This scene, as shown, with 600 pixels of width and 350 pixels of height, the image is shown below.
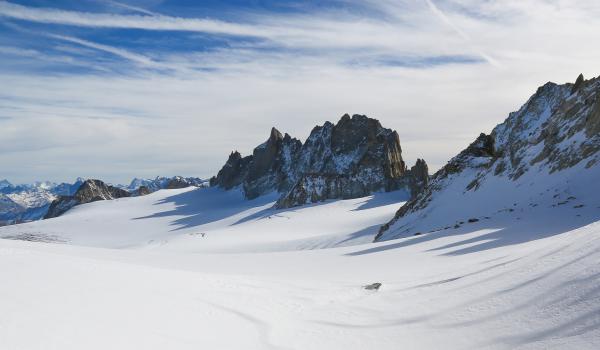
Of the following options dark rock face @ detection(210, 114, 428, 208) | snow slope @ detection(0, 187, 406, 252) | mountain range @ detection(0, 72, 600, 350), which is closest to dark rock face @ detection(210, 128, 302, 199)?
dark rock face @ detection(210, 114, 428, 208)

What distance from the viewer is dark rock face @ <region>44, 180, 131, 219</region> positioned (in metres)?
160

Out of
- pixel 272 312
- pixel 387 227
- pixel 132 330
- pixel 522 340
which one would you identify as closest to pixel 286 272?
pixel 272 312

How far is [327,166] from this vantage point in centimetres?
12669

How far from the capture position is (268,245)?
5525 centimetres

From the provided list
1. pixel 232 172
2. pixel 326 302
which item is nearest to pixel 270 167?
pixel 232 172

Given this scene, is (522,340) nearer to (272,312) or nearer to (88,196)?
(272,312)

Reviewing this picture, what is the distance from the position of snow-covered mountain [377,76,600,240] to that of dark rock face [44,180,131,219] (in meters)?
138

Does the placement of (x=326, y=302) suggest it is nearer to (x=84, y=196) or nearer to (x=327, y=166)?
(x=327, y=166)

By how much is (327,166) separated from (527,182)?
87.7m

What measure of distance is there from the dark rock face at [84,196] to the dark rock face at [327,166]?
49238 millimetres

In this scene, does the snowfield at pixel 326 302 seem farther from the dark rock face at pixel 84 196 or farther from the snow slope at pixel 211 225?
the dark rock face at pixel 84 196

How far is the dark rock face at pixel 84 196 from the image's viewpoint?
526 feet

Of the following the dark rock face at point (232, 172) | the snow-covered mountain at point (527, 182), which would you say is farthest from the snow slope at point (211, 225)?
the dark rock face at point (232, 172)

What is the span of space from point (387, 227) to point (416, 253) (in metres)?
28.0
